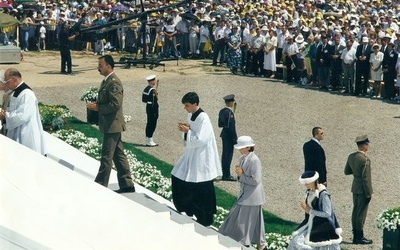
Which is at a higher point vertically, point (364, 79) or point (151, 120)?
point (364, 79)

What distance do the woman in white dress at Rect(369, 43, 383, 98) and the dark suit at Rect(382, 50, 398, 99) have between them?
218mm

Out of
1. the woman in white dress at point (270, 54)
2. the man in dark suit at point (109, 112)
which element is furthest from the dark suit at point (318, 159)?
the woman in white dress at point (270, 54)

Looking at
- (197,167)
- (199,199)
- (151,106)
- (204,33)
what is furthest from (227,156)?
(204,33)

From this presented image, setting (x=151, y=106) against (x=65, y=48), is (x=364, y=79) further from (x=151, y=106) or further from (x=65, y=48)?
(x=65, y=48)

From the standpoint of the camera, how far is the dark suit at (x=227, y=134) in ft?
61.8

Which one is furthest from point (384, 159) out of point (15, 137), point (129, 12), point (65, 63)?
point (129, 12)

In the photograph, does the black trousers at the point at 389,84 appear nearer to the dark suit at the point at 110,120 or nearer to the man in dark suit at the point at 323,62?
the man in dark suit at the point at 323,62

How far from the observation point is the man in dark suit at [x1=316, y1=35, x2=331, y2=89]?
28609 millimetres

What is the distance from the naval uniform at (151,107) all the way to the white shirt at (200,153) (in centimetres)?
677

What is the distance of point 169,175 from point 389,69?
9513 mm

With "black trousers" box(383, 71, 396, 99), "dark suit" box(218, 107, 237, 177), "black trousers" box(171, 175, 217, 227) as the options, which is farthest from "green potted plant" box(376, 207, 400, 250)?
"black trousers" box(383, 71, 396, 99)

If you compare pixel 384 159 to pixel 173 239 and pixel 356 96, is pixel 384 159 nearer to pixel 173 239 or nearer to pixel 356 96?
pixel 356 96

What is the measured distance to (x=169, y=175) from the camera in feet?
63.0

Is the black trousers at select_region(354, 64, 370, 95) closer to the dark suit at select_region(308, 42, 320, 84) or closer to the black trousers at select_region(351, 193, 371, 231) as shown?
the dark suit at select_region(308, 42, 320, 84)
